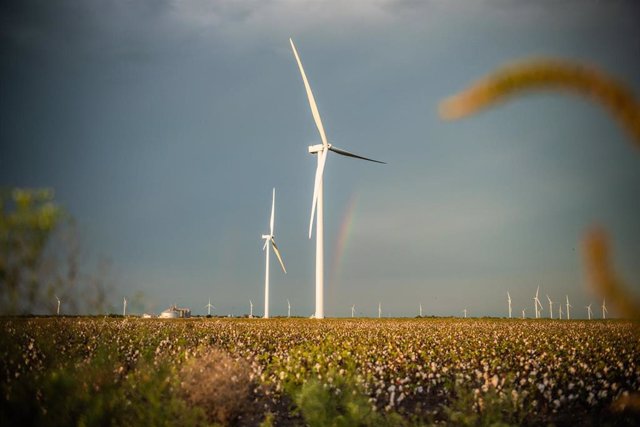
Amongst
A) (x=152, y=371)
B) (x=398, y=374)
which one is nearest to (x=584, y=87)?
(x=152, y=371)

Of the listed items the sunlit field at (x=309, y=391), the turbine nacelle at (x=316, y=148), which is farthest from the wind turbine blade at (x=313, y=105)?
the sunlit field at (x=309, y=391)

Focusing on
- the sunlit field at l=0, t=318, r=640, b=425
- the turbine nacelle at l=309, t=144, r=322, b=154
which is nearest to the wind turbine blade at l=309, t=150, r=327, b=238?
the turbine nacelle at l=309, t=144, r=322, b=154

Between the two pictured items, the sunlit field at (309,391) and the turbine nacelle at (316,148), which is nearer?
the sunlit field at (309,391)

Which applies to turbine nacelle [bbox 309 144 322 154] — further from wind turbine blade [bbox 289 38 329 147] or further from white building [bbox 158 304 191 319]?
white building [bbox 158 304 191 319]

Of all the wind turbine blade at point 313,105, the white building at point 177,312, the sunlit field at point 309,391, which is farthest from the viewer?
the white building at point 177,312

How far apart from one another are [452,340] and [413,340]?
66.8 inches

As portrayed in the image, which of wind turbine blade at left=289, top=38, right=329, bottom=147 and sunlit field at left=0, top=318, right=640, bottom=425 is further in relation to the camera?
wind turbine blade at left=289, top=38, right=329, bottom=147

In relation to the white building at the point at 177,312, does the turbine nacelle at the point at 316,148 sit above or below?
above

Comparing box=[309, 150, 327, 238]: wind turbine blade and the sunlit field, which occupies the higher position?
box=[309, 150, 327, 238]: wind turbine blade

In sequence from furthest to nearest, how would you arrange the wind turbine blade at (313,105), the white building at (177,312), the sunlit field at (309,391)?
the white building at (177,312)
the wind turbine blade at (313,105)
the sunlit field at (309,391)

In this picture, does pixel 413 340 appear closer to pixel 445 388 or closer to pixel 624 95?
pixel 445 388

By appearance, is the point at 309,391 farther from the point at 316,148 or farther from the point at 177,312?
the point at 177,312

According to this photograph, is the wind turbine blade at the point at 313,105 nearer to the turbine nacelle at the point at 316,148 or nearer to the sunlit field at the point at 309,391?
the turbine nacelle at the point at 316,148

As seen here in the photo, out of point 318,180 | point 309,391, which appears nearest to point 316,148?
point 318,180
